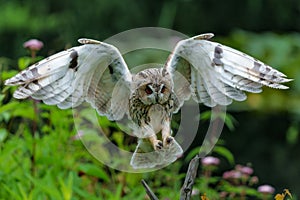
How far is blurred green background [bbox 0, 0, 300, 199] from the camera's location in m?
2.75

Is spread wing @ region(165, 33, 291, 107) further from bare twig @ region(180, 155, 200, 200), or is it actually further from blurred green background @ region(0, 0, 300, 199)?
blurred green background @ region(0, 0, 300, 199)

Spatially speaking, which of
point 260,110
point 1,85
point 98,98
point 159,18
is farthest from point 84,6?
point 98,98

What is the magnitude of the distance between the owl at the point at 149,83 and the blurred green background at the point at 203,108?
2.18 feet

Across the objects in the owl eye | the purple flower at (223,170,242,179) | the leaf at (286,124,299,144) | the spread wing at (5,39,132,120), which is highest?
the owl eye

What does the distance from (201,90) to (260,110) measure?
457 centimetres

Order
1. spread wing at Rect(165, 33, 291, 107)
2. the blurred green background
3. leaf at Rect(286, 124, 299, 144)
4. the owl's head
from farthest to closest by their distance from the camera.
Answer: leaf at Rect(286, 124, 299, 144)
the blurred green background
spread wing at Rect(165, 33, 291, 107)
the owl's head

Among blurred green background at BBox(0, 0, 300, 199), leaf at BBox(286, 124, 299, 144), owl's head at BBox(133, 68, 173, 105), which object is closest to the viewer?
owl's head at BBox(133, 68, 173, 105)

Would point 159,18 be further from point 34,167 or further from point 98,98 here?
point 98,98

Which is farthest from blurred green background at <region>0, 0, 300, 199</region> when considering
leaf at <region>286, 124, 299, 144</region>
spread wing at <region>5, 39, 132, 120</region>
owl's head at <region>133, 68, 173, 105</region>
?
owl's head at <region>133, 68, 173, 105</region>

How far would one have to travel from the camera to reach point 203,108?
4992 millimetres

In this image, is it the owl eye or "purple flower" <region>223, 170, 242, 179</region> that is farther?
"purple flower" <region>223, 170, 242, 179</region>

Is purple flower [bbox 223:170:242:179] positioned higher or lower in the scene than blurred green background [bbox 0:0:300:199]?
higher

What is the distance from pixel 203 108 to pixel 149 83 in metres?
3.20

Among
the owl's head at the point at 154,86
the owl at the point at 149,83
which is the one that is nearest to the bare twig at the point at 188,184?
the owl at the point at 149,83
